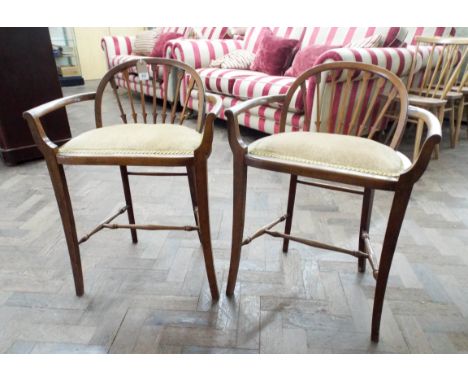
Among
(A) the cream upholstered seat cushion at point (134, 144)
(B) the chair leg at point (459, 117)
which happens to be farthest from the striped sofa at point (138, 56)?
(A) the cream upholstered seat cushion at point (134, 144)

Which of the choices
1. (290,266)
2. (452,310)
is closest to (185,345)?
(290,266)

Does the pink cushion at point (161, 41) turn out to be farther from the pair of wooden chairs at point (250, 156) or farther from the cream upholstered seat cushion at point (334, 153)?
the cream upholstered seat cushion at point (334, 153)

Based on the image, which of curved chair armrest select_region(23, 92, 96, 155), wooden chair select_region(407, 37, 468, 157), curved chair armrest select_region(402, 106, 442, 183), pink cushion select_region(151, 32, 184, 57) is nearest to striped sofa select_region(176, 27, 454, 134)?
wooden chair select_region(407, 37, 468, 157)

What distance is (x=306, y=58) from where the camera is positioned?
8.74ft

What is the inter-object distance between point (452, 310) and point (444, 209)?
830mm

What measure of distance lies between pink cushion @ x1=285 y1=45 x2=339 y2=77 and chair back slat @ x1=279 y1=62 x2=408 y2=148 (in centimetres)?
34

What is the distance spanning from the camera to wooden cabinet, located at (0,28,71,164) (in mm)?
2229

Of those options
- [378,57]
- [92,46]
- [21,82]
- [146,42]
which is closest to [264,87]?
[378,57]

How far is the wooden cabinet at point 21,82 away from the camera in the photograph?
2.23m

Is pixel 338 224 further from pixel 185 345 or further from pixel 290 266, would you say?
pixel 185 345

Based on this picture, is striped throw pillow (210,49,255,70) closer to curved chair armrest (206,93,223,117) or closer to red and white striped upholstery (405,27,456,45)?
red and white striped upholstery (405,27,456,45)
